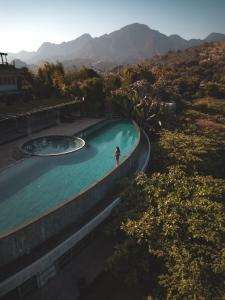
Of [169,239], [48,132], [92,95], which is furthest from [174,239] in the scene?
[92,95]

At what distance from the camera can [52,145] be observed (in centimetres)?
2253

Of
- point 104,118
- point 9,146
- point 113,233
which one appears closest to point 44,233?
point 113,233

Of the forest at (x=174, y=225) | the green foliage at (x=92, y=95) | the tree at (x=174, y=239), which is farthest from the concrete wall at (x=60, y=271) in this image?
the green foliage at (x=92, y=95)

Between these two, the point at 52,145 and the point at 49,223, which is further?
the point at 52,145

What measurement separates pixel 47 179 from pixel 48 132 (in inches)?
416

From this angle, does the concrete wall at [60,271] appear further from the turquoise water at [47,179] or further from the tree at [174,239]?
the turquoise water at [47,179]

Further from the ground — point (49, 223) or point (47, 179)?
point (49, 223)

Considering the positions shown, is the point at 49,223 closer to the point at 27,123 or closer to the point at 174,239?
the point at 174,239

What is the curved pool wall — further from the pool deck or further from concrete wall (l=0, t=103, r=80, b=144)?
concrete wall (l=0, t=103, r=80, b=144)

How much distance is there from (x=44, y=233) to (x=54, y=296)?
257 cm

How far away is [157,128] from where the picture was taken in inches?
1069

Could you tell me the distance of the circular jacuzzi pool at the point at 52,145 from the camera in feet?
67.7

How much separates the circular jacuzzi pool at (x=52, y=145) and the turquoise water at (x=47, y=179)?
980 mm

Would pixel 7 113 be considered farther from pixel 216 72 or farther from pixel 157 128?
pixel 216 72
